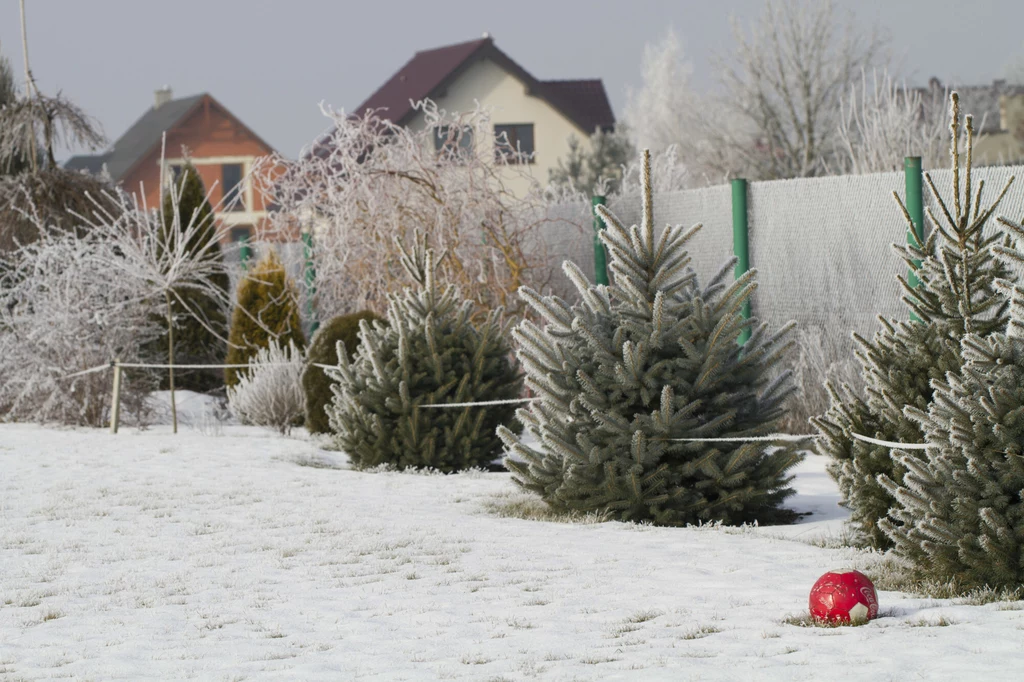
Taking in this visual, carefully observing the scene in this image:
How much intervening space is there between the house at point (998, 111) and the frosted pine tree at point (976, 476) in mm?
44641

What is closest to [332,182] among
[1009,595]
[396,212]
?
[396,212]

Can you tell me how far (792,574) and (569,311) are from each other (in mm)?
2370

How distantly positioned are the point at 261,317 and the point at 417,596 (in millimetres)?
10423

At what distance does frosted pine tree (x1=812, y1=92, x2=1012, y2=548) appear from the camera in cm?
661

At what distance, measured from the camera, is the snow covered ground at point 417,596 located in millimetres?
4922

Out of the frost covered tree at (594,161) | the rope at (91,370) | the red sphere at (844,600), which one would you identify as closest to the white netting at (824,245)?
the red sphere at (844,600)

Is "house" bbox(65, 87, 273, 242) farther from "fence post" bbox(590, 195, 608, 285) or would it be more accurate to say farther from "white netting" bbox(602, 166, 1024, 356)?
"white netting" bbox(602, 166, 1024, 356)

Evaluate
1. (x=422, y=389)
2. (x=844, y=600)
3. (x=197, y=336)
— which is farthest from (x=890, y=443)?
(x=197, y=336)

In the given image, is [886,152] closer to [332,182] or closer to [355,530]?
[332,182]

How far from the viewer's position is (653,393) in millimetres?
7754

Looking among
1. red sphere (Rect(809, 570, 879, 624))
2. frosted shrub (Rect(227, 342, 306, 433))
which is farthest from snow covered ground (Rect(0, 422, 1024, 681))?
frosted shrub (Rect(227, 342, 306, 433))

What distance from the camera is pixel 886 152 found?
1809cm

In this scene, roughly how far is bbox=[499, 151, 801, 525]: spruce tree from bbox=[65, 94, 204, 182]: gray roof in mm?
42240

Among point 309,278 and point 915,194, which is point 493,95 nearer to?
point 309,278
